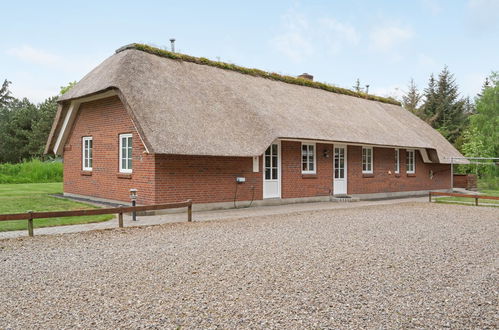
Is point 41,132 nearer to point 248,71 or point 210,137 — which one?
point 248,71

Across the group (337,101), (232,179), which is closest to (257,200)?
(232,179)

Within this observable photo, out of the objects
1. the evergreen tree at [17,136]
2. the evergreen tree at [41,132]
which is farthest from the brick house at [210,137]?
the evergreen tree at [17,136]

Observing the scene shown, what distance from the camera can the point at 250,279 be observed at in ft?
19.3

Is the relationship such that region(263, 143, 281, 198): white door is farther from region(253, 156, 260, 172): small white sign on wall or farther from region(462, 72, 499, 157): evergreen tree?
region(462, 72, 499, 157): evergreen tree

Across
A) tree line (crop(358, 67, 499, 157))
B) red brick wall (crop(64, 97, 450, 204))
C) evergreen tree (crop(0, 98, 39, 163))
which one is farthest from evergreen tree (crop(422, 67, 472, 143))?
evergreen tree (crop(0, 98, 39, 163))

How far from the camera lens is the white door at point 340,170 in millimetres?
18078

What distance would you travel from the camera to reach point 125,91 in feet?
41.0

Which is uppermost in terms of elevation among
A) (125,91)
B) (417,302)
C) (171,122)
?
(125,91)

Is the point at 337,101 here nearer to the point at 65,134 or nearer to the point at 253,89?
the point at 253,89

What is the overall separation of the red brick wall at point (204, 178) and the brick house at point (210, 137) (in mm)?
32

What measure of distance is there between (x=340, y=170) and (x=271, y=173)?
399 cm

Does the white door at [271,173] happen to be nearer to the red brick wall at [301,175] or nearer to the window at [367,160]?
the red brick wall at [301,175]

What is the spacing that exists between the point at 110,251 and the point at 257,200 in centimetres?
806

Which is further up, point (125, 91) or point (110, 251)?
point (125, 91)
